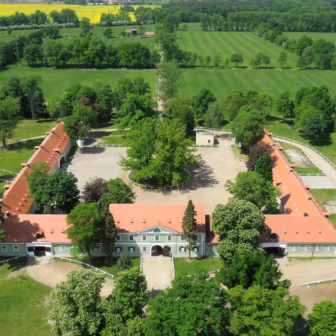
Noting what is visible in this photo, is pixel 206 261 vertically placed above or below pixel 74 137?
below

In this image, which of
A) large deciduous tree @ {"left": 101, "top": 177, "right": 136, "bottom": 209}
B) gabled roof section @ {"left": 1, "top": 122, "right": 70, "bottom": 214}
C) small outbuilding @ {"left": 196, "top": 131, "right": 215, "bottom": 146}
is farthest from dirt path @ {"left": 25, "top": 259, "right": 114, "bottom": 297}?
small outbuilding @ {"left": 196, "top": 131, "right": 215, "bottom": 146}

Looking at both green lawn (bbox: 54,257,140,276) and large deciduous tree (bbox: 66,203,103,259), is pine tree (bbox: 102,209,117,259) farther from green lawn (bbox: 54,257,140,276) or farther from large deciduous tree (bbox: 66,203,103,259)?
green lawn (bbox: 54,257,140,276)

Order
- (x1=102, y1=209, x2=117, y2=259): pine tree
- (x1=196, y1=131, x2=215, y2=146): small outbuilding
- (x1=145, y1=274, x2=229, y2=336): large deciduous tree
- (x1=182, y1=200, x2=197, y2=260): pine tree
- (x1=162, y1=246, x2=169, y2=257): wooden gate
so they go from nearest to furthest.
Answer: (x1=145, y1=274, x2=229, y2=336): large deciduous tree, (x1=102, y1=209, x2=117, y2=259): pine tree, (x1=182, y1=200, x2=197, y2=260): pine tree, (x1=162, y1=246, x2=169, y2=257): wooden gate, (x1=196, y1=131, x2=215, y2=146): small outbuilding

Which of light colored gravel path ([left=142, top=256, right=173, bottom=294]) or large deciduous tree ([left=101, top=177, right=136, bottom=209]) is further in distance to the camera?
large deciduous tree ([left=101, top=177, right=136, bottom=209])

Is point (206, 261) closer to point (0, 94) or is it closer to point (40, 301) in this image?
point (40, 301)

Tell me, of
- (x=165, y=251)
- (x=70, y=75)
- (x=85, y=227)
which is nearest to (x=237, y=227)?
(x=165, y=251)

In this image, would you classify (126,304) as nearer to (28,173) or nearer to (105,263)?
(105,263)

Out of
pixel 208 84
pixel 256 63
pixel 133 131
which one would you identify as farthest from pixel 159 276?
pixel 256 63
